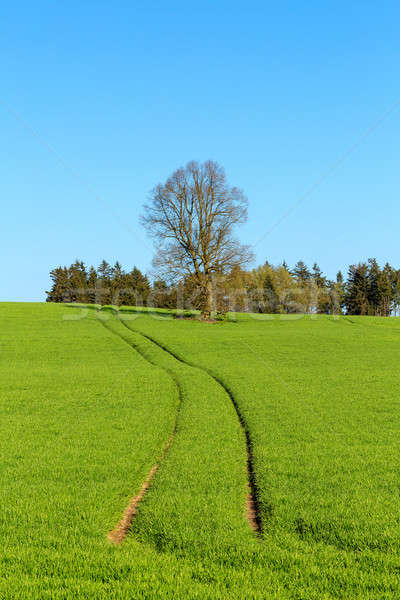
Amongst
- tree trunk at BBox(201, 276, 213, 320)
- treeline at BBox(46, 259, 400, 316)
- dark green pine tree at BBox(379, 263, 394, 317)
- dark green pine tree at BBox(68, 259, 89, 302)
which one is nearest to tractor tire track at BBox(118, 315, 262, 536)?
tree trunk at BBox(201, 276, 213, 320)

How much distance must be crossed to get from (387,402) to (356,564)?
1230 centimetres

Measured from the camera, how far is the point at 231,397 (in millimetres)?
19391

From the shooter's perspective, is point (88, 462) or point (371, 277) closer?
point (88, 462)

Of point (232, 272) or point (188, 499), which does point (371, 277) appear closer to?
point (232, 272)

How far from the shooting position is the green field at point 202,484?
6379 millimetres

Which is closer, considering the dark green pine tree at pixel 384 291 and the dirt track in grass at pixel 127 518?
the dirt track in grass at pixel 127 518

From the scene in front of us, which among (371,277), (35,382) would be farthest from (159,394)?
(371,277)

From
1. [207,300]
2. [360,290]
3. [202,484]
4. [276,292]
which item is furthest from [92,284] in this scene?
[202,484]

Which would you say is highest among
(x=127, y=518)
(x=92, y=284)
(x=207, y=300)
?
(x=92, y=284)

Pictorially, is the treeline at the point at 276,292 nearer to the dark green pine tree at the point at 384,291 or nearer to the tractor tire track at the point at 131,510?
the dark green pine tree at the point at 384,291

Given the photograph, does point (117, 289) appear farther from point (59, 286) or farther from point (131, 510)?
point (131, 510)

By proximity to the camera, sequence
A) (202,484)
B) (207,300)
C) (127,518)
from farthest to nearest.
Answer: (207,300), (202,484), (127,518)

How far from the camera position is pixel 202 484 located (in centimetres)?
962

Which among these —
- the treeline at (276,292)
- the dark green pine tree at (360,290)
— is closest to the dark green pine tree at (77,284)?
the treeline at (276,292)
